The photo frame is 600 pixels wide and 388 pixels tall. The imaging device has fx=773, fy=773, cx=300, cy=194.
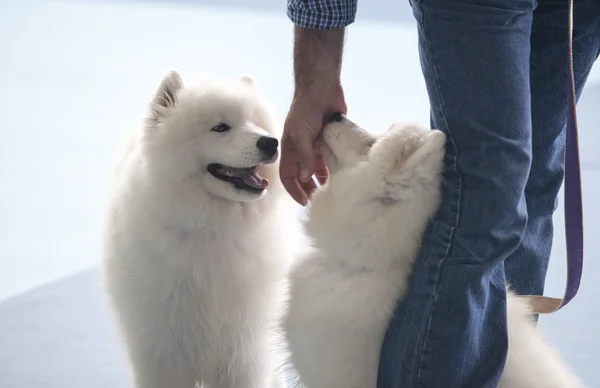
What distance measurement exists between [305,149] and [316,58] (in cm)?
23

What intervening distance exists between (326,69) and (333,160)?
25 cm

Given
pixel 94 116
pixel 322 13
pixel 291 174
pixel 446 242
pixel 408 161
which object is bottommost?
pixel 94 116

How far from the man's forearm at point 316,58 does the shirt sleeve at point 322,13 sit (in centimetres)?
2

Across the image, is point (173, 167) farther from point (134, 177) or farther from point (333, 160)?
point (333, 160)

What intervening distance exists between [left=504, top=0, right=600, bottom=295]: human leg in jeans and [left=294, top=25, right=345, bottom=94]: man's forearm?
0.55 meters

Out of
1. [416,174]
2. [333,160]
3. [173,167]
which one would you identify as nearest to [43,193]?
[173,167]

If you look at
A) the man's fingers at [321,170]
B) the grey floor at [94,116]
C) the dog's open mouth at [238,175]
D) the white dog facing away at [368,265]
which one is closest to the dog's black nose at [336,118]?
the white dog facing away at [368,265]

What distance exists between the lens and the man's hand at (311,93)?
1828 millimetres

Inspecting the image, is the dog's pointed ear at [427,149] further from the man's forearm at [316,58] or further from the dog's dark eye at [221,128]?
the dog's dark eye at [221,128]

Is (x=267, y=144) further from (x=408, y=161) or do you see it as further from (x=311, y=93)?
(x=408, y=161)

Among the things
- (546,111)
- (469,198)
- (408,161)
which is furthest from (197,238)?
(546,111)

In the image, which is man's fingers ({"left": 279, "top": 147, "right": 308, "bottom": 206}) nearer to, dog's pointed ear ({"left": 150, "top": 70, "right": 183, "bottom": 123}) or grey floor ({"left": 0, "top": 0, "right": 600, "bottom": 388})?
dog's pointed ear ({"left": 150, "top": 70, "right": 183, "bottom": 123})

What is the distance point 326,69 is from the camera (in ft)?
6.08

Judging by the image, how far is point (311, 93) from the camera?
1.88 metres
